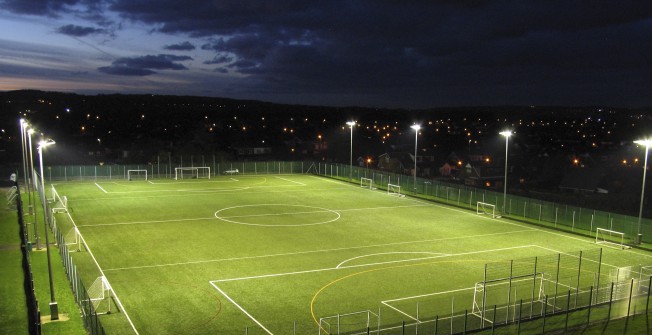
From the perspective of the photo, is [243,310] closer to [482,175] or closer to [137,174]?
[137,174]

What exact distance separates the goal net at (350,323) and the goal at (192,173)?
47.5 metres

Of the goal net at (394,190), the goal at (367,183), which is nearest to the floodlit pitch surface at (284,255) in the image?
the goal net at (394,190)

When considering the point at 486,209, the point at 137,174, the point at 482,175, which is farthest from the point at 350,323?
the point at 482,175

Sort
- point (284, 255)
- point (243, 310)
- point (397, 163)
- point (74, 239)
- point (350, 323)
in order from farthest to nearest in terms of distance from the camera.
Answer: point (397, 163)
point (74, 239)
point (284, 255)
point (243, 310)
point (350, 323)

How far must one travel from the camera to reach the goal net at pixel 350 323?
61.2 ft

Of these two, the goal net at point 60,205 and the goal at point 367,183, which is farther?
the goal at point 367,183

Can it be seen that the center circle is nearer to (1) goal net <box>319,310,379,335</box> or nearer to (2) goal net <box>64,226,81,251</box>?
(2) goal net <box>64,226,81,251</box>

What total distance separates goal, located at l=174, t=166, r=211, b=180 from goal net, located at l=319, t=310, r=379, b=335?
47.5 m

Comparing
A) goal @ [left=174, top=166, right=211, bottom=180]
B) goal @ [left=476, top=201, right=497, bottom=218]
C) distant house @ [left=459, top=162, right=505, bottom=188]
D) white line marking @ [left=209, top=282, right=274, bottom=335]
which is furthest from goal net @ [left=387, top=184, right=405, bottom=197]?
white line marking @ [left=209, top=282, right=274, bottom=335]

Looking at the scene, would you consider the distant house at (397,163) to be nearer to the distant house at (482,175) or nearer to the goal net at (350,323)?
the distant house at (482,175)

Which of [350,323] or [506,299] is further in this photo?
[506,299]

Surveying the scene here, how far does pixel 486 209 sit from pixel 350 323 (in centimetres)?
2736

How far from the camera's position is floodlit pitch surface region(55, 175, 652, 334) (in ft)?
68.8

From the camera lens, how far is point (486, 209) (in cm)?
4400
